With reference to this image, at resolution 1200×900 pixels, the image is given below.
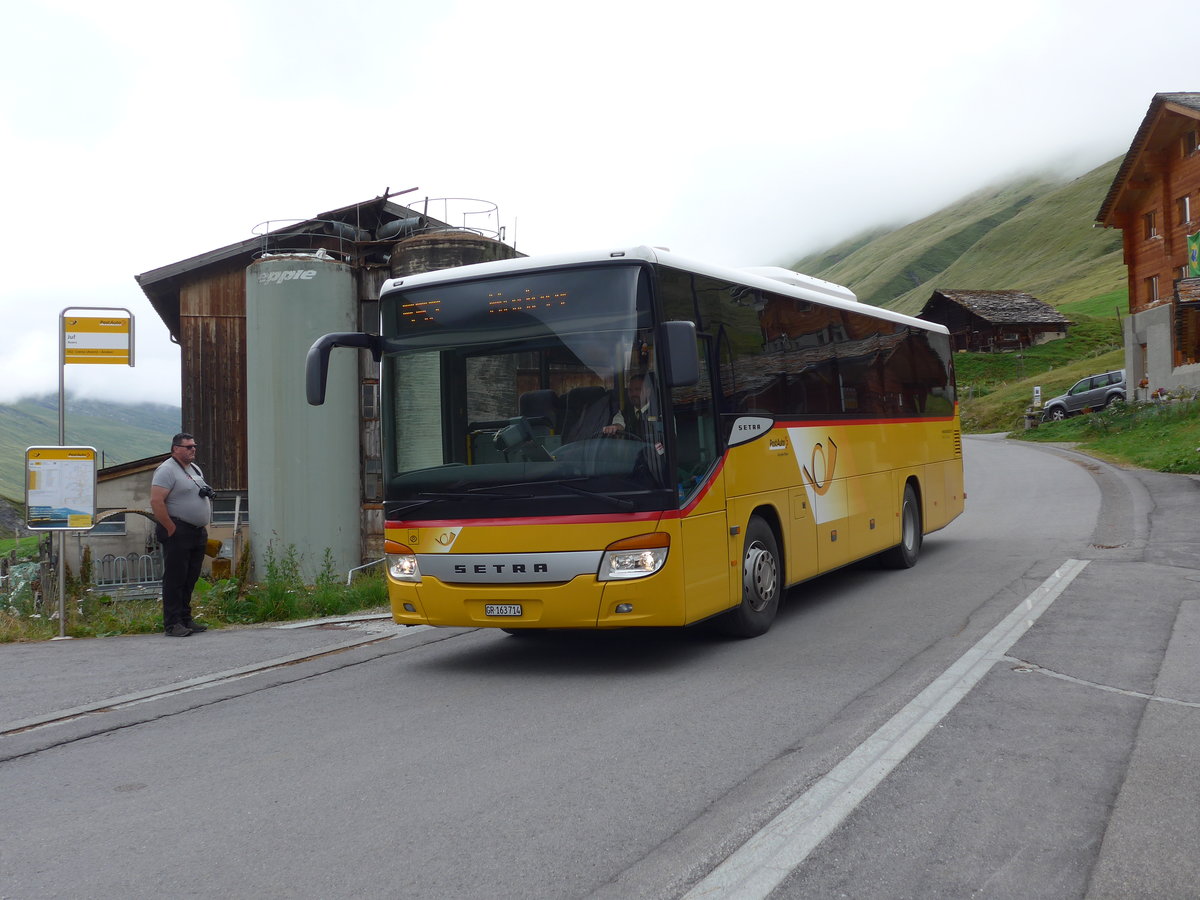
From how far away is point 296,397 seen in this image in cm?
1614

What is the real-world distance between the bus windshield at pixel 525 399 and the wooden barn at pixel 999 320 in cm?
7275

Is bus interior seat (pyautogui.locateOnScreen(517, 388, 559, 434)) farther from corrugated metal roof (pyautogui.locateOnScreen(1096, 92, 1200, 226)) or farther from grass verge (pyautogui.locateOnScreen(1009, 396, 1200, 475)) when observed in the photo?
corrugated metal roof (pyautogui.locateOnScreen(1096, 92, 1200, 226))

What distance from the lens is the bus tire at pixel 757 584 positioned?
8.25 meters

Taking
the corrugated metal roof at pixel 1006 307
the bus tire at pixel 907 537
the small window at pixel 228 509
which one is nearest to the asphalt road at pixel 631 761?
the bus tire at pixel 907 537

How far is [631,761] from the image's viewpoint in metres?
5.13

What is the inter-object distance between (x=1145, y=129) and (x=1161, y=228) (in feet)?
14.5

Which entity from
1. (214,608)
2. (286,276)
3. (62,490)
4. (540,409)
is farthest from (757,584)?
(286,276)

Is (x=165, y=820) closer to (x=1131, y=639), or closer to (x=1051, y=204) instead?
(x=1131, y=639)

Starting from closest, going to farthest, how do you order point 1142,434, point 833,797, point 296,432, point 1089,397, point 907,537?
point 833,797 → point 907,537 → point 296,432 → point 1142,434 → point 1089,397

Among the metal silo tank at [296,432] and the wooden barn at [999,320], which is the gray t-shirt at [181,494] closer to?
the metal silo tank at [296,432]

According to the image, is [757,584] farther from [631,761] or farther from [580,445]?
[631,761]

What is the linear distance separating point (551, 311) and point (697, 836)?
4.17m

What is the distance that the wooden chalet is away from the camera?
130ft

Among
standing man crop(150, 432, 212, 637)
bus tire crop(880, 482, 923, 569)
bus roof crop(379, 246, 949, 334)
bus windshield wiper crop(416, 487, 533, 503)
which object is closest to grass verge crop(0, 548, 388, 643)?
standing man crop(150, 432, 212, 637)
